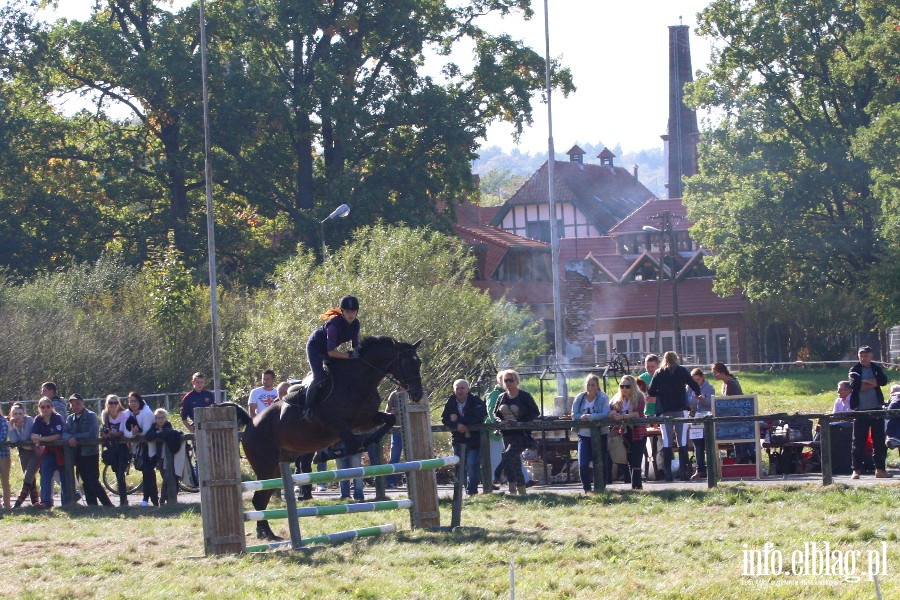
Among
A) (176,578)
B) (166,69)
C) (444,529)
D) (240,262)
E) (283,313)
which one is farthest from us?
(240,262)

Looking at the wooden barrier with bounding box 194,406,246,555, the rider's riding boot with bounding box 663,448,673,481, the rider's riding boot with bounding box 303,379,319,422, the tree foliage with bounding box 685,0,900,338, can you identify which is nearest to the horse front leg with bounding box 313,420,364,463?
the rider's riding boot with bounding box 303,379,319,422

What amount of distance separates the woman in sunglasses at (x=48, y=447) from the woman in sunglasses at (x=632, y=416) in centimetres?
853

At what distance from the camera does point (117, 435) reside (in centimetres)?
1927

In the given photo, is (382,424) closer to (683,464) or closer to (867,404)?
(683,464)

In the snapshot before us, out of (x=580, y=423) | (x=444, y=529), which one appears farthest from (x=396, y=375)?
(x=580, y=423)

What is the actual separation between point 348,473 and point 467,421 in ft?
17.8

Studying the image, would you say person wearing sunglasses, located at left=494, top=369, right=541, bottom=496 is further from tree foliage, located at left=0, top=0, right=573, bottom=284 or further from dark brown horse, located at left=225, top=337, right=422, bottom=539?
tree foliage, located at left=0, top=0, right=573, bottom=284

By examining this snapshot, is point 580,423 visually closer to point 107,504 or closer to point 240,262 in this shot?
point 107,504

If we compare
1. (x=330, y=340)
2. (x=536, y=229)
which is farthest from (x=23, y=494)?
(x=536, y=229)

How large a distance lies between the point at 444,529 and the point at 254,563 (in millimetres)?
2543

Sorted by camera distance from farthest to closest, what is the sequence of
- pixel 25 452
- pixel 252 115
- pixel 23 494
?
pixel 252 115 → pixel 25 452 → pixel 23 494

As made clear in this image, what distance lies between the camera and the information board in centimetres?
1838

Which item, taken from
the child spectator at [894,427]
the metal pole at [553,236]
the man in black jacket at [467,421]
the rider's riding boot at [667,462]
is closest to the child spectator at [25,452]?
the man in black jacket at [467,421]

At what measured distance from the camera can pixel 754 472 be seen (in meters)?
18.5
